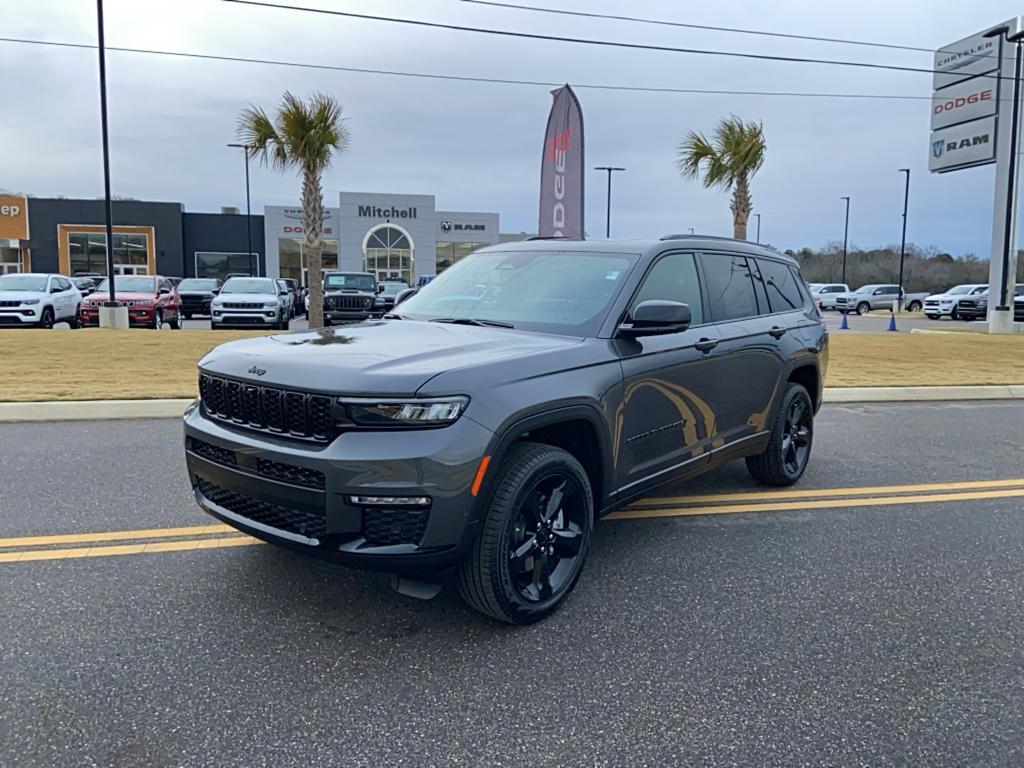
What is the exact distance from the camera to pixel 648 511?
516cm

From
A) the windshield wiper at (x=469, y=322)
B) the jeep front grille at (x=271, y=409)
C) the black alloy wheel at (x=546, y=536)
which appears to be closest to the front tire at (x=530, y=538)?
the black alloy wheel at (x=546, y=536)

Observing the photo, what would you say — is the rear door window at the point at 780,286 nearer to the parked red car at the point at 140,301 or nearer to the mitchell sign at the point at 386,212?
the parked red car at the point at 140,301

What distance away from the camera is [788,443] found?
18.9 feet

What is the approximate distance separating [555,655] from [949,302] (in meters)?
39.3

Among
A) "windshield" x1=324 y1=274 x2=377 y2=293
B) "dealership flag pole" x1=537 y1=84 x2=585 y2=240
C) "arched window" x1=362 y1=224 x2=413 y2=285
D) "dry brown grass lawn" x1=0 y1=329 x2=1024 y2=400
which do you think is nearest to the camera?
"dry brown grass lawn" x1=0 y1=329 x2=1024 y2=400

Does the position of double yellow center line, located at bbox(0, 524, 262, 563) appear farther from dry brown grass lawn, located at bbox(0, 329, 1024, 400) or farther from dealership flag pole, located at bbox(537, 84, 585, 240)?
dealership flag pole, located at bbox(537, 84, 585, 240)

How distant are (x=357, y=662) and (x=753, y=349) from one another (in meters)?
3.27

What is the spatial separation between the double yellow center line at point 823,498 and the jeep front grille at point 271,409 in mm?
2454

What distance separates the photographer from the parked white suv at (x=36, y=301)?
18719mm

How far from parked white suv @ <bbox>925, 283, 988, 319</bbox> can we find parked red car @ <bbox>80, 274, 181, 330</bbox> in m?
33.3

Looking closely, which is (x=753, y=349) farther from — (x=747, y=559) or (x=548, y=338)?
(x=548, y=338)

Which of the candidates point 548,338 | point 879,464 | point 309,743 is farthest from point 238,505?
point 879,464

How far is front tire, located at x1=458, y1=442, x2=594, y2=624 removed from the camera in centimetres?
317

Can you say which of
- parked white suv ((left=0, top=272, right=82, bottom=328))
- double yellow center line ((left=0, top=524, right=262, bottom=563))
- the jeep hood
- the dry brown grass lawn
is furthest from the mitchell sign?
the jeep hood
